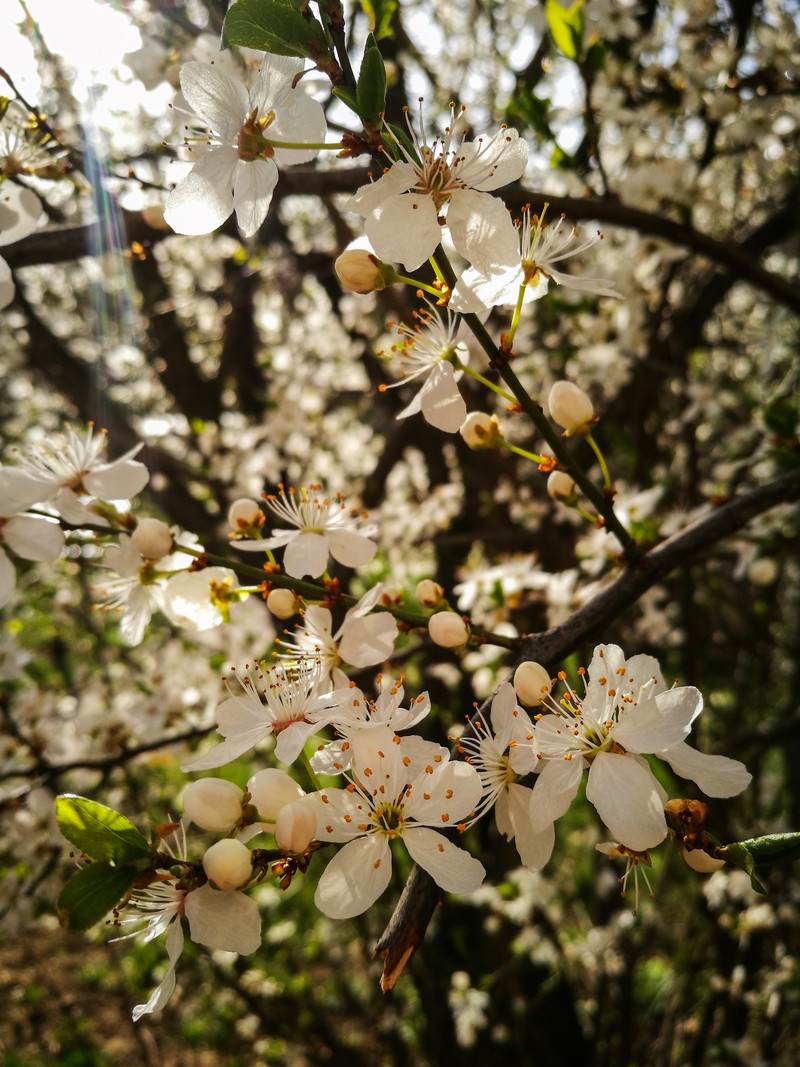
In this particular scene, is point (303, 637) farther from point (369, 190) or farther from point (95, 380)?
point (95, 380)

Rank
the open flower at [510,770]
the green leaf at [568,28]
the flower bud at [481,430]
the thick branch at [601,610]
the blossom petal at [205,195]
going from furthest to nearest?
the green leaf at [568,28], the flower bud at [481,430], the blossom petal at [205,195], the open flower at [510,770], the thick branch at [601,610]

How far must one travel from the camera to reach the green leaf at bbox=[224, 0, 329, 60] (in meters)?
0.74

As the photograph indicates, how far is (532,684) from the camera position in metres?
0.85

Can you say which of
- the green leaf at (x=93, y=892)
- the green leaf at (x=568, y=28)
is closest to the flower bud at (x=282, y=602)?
the green leaf at (x=93, y=892)

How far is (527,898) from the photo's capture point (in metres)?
3.21

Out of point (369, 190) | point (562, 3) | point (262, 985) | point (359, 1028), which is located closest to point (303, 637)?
point (369, 190)

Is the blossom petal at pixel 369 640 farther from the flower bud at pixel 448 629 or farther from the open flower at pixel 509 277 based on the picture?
the open flower at pixel 509 277

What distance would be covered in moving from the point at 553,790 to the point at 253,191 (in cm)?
72

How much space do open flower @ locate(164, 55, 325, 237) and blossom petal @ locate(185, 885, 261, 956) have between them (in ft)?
2.29

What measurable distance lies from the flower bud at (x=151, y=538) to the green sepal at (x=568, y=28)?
1.29 m

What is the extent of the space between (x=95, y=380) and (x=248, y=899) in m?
2.89

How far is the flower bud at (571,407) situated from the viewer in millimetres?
1075

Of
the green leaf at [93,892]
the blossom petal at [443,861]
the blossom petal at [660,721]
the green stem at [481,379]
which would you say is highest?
the green stem at [481,379]

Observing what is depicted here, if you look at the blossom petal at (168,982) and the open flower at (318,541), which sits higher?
the open flower at (318,541)
